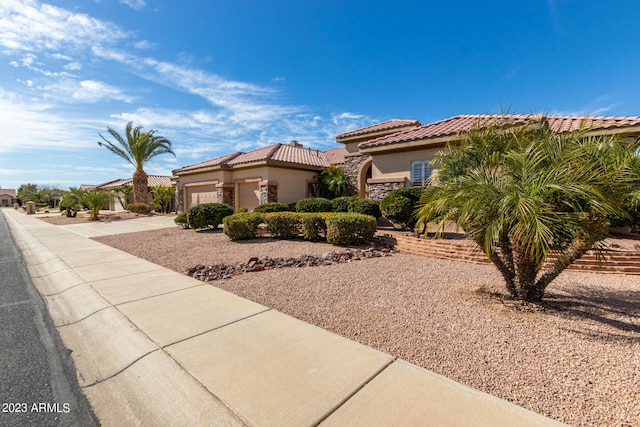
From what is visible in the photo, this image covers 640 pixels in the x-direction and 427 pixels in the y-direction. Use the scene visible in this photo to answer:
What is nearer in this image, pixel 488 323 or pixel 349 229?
pixel 488 323

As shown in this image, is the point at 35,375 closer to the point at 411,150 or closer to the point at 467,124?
the point at 411,150

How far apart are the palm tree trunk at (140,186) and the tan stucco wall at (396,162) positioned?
24.5 meters

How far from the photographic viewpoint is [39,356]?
3.58 m

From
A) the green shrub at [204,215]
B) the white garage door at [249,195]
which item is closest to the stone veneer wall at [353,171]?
the white garage door at [249,195]

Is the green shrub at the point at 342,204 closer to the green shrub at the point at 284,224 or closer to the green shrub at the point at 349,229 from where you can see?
the green shrub at the point at 284,224

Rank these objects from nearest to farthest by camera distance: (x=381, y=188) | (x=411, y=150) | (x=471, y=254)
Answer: (x=471, y=254), (x=411, y=150), (x=381, y=188)

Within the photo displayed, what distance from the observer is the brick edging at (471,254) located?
6.47 meters

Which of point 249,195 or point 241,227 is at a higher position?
point 249,195

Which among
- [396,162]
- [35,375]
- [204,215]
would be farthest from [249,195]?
[35,375]

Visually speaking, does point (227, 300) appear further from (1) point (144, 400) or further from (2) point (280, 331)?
(1) point (144, 400)

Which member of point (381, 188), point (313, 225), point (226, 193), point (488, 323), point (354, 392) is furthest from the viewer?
point (226, 193)

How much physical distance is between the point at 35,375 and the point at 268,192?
15064 millimetres

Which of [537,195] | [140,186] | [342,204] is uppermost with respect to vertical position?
[140,186]

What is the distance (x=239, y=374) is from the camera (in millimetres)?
2961
